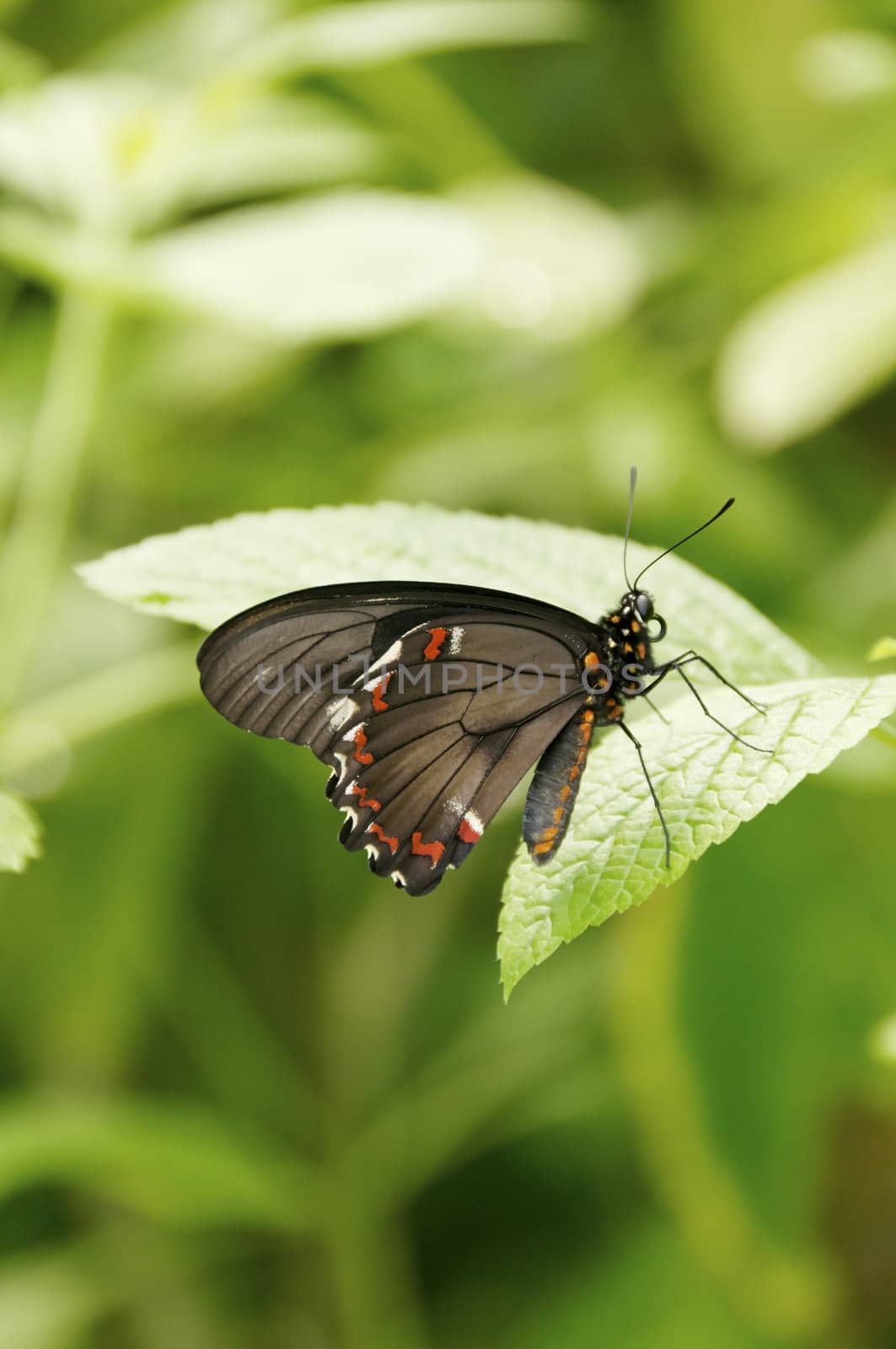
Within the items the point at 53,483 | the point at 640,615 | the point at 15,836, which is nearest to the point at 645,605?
the point at 640,615

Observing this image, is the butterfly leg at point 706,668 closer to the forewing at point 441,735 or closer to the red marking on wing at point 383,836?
the forewing at point 441,735

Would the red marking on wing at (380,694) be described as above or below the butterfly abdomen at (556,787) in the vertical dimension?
above

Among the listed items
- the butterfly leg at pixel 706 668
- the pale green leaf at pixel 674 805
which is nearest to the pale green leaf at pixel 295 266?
the butterfly leg at pixel 706 668

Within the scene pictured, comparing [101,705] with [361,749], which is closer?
[361,749]

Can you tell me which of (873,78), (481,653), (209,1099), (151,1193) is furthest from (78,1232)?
(873,78)

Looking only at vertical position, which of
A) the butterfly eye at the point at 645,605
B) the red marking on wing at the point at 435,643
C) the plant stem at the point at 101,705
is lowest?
the butterfly eye at the point at 645,605

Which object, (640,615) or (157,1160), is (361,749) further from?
(157,1160)

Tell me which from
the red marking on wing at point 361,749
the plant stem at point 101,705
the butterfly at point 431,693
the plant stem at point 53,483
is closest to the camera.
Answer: the butterfly at point 431,693
